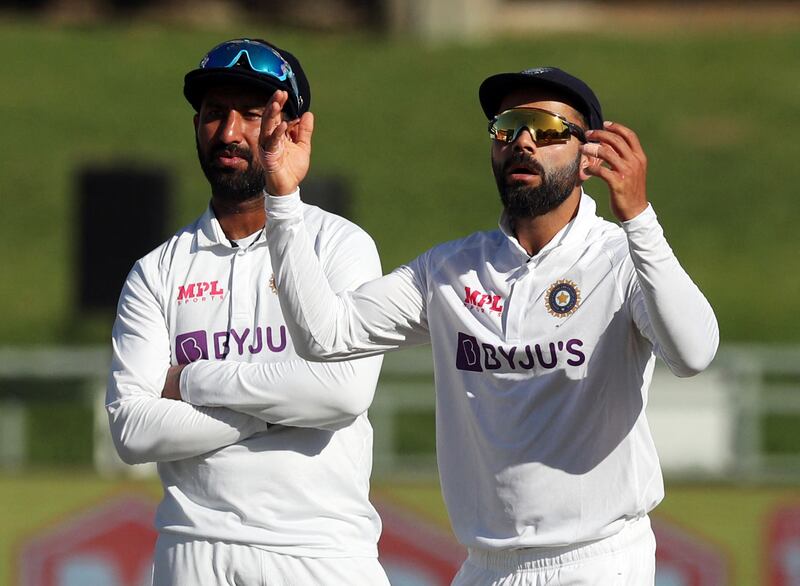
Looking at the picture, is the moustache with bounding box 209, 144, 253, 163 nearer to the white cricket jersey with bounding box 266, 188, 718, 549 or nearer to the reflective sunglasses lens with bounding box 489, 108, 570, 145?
the white cricket jersey with bounding box 266, 188, 718, 549

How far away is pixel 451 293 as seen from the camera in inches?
182

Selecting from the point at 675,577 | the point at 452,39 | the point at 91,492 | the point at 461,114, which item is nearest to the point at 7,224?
the point at 461,114

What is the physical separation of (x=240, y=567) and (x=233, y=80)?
148 cm

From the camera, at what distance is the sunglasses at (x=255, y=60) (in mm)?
4934

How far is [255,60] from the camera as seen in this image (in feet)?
16.2

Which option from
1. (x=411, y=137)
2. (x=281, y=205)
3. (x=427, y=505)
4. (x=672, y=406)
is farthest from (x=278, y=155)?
(x=411, y=137)

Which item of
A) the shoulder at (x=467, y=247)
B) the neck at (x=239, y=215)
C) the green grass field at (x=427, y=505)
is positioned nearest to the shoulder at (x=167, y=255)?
the neck at (x=239, y=215)

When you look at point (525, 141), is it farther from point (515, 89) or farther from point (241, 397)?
point (241, 397)

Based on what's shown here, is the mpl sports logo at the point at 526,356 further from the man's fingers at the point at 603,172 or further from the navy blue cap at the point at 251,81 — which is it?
the navy blue cap at the point at 251,81

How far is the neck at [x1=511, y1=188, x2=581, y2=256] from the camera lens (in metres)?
4.57

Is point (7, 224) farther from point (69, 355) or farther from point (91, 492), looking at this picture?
point (91, 492)

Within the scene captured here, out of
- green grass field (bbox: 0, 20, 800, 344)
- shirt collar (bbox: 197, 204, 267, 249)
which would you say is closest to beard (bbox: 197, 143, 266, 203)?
shirt collar (bbox: 197, 204, 267, 249)

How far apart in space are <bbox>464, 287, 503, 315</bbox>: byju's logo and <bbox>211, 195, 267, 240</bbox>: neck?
86 centimetres

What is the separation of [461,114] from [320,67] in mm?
3759
